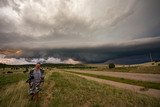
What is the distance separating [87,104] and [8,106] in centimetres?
512

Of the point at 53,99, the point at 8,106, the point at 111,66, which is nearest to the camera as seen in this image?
the point at 8,106

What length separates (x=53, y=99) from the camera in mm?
15406

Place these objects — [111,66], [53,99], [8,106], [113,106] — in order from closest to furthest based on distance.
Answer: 1. [113,106]
2. [8,106]
3. [53,99]
4. [111,66]

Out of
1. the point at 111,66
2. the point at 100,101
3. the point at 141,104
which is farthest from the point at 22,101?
the point at 111,66

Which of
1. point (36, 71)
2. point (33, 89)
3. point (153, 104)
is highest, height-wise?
point (36, 71)

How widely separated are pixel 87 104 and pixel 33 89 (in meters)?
3.84

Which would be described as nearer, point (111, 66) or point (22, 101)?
point (22, 101)

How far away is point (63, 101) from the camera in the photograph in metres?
14.8

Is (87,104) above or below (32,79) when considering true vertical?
below

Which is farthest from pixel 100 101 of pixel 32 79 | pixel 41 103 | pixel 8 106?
pixel 8 106

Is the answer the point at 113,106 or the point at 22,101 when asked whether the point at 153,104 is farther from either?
the point at 22,101

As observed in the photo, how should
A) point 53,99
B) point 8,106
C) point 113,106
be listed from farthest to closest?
point 53,99
point 8,106
point 113,106

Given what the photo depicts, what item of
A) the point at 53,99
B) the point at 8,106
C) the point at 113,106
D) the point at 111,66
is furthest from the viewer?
the point at 111,66

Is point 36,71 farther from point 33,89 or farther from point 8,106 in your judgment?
point 8,106
